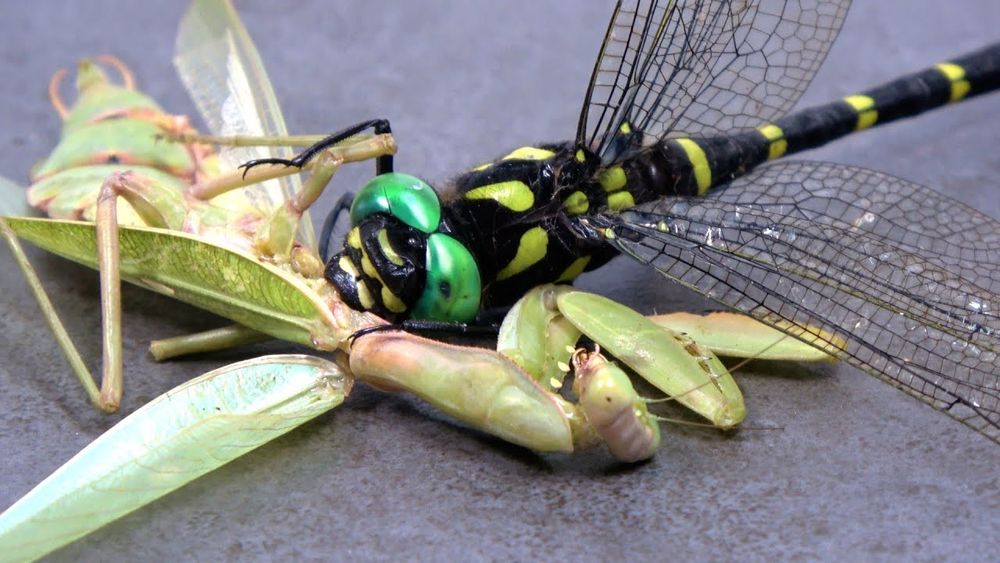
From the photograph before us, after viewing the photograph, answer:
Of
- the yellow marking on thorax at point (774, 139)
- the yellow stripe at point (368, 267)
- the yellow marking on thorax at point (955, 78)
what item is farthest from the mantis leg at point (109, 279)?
the yellow marking on thorax at point (955, 78)

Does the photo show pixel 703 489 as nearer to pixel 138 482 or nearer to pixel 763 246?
pixel 763 246

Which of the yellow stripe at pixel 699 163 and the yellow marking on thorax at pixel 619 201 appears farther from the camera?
the yellow stripe at pixel 699 163

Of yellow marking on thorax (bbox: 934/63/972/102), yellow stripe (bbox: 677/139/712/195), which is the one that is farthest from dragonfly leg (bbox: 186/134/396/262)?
yellow marking on thorax (bbox: 934/63/972/102)

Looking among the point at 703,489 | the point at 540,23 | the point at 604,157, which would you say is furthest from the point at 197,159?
the point at 703,489

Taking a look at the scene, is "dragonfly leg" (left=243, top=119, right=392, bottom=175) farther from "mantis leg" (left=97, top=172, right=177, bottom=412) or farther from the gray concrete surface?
the gray concrete surface

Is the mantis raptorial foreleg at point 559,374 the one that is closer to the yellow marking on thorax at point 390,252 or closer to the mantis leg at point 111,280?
the yellow marking on thorax at point 390,252

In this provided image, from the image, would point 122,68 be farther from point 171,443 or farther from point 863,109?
point 863,109
